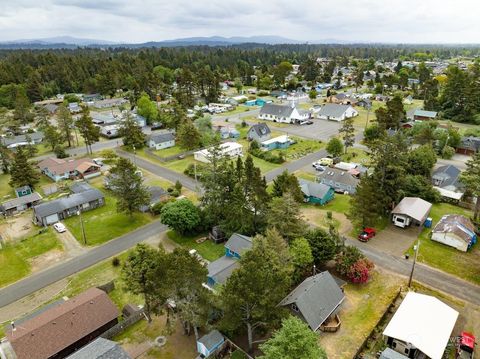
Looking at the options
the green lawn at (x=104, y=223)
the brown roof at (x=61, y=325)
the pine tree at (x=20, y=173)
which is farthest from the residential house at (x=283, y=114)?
the brown roof at (x=61, y=325)

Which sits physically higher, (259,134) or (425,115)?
(425,115)

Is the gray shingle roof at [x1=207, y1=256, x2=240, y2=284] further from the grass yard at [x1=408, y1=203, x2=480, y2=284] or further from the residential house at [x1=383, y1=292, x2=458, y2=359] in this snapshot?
the grass yard at [x1=408, y1=203, x2=480, y2=284]

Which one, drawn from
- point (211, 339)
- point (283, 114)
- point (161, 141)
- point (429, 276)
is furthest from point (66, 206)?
point (283, 114)

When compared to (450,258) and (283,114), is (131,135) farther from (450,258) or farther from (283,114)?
(450,258)

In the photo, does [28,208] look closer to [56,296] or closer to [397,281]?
[56,296]

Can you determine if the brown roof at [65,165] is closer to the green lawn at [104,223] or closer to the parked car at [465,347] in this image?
the green lawn at [104,223]

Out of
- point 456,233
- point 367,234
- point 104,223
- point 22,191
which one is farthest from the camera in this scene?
point 22,191

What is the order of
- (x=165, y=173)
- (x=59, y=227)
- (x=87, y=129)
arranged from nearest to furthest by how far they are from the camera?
(x=59, y=227) < (x=165, y=173) < (x=87, y=129)

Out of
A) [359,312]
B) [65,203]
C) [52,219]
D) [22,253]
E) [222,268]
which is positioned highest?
[222,268]
